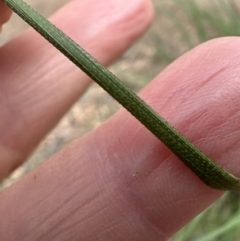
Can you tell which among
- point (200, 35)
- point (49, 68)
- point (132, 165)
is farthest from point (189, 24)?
point (132, 165)

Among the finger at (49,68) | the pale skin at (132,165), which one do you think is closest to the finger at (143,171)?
the pale skin at (132,165)

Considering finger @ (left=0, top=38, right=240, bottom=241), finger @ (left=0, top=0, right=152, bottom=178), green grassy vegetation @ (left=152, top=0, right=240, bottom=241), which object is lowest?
green grassy vegetation @ (left=152, top=0, right=240, bottom=241)

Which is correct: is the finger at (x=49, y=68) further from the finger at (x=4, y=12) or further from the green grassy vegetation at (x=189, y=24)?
the green grassy vegetation at (x=189, y=24)

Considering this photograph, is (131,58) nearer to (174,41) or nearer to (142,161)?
(174,41)

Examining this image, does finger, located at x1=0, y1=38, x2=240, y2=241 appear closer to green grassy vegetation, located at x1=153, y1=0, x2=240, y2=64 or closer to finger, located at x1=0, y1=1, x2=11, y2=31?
finger, located at x1=0, y1=1, x2=11, y2=31

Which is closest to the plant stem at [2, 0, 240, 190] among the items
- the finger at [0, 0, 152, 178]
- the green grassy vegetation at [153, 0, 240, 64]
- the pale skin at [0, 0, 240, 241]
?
the pale skin at [0, 0, 240, 241]

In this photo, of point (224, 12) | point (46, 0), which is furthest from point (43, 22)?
point (46, 0)
